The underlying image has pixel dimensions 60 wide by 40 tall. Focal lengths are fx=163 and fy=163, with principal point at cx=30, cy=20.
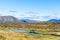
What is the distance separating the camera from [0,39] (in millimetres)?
23797

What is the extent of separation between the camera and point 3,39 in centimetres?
2378

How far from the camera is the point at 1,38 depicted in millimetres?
24359

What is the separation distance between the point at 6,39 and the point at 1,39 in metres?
0.73

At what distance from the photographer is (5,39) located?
23.8 metres

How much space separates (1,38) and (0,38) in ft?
0.49

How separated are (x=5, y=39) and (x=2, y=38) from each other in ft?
2.39

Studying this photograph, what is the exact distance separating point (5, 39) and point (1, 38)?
2.91 feet

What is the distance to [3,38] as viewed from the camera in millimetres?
24141

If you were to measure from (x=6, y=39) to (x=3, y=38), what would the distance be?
1.76ft

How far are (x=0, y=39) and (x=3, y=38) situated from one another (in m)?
0.53

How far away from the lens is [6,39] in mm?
23922

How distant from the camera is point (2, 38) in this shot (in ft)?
79.7

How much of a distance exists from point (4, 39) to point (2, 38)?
2.12ft

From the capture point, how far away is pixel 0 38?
79.9 ft
